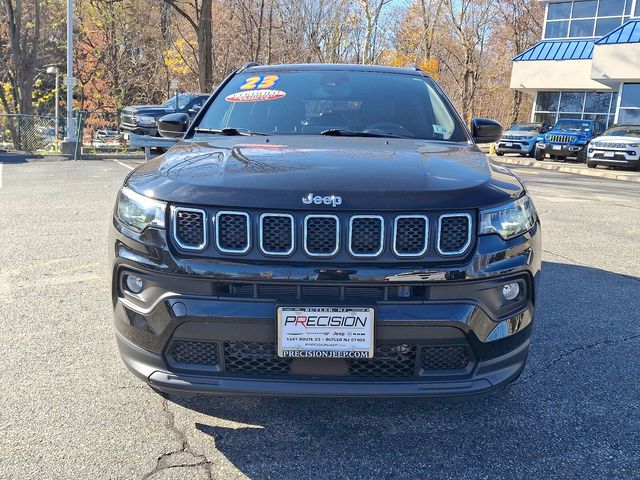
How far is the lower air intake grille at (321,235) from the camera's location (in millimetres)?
2186

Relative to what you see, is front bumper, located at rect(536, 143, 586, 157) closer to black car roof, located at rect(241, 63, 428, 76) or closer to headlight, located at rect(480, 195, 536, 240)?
black car roof, located at rect(241, 63, 428, 76)

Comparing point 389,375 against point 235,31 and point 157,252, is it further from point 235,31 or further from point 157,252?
point 235,31

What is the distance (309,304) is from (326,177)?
53 cm

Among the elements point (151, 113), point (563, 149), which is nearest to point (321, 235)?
point (151, 113)

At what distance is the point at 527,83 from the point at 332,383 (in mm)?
32001

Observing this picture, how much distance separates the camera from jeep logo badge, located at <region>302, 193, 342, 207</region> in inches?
86.4

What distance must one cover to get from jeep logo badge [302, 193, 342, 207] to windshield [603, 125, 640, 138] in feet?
70.7

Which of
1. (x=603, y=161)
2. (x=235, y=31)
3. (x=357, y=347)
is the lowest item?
(x=603, y=161)

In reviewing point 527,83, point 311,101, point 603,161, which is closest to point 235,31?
point 527,83

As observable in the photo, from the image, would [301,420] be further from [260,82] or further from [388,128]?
[260,82]

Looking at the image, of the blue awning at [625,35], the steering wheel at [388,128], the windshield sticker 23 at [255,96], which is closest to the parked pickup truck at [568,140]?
the blue awning at [625,35]

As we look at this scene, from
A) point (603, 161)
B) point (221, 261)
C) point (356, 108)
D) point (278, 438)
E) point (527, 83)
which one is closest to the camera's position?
point (221, 261)

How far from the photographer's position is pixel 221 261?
218 centimetres

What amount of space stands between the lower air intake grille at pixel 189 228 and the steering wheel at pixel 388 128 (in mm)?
1581
